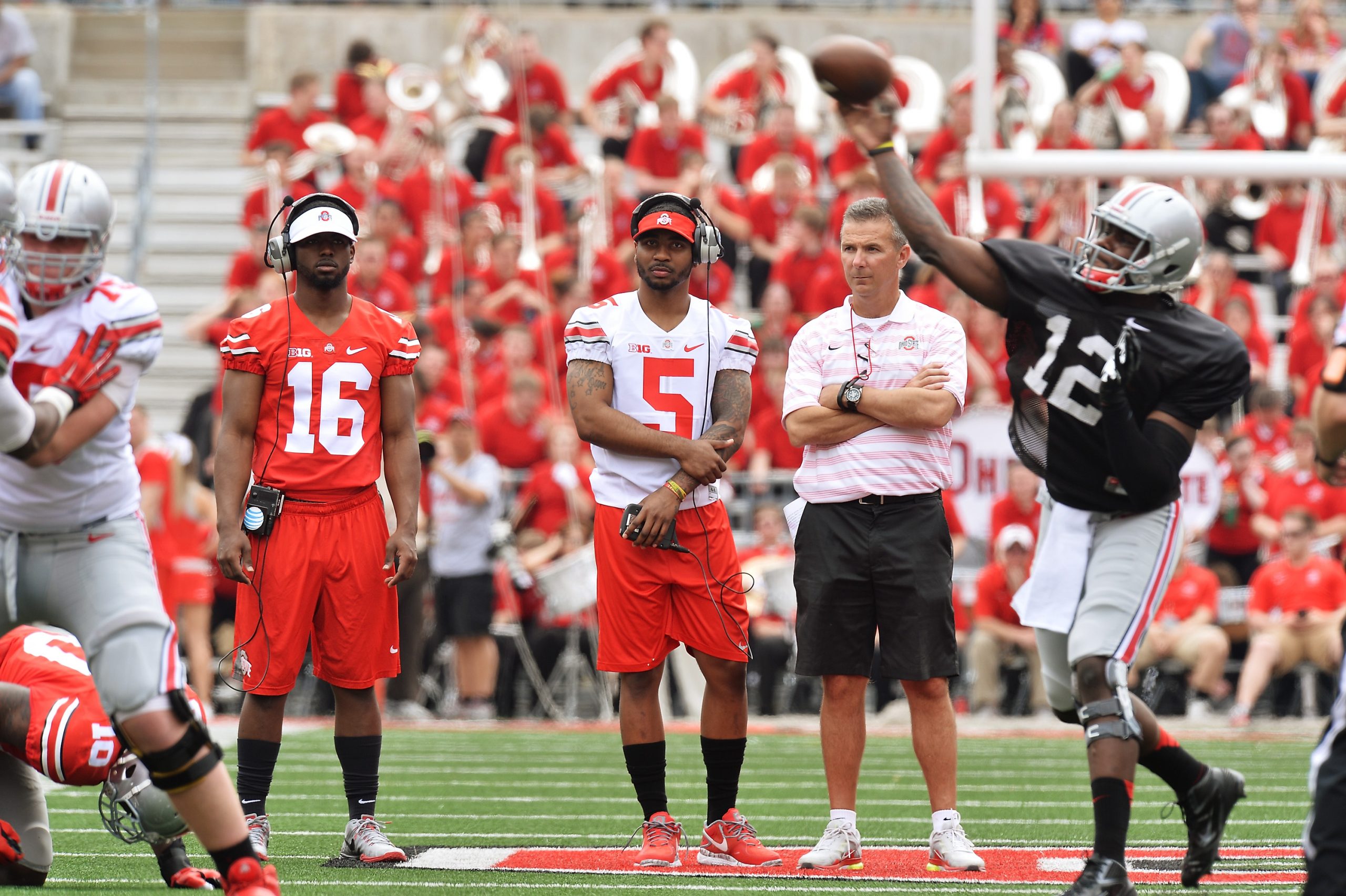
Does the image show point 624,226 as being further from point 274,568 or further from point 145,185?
point 274,568

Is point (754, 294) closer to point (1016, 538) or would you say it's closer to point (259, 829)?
point (1016, 538)

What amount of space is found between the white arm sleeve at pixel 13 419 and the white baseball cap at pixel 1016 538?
8198mm

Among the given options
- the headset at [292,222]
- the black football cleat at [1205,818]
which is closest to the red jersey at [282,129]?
the headset at [292,222]

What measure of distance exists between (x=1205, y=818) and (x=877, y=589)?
4.10ft

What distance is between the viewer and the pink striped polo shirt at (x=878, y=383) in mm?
5926

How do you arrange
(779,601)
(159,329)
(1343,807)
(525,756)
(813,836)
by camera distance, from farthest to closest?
(779,601)
(525,756)
(813,836)
(159,329)
(1343,807)

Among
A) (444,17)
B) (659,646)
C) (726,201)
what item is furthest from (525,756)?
(444,17)

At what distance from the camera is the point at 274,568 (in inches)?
229

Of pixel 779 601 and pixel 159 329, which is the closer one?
A: pixel 159 329

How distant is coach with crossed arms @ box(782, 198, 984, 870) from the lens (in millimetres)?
5840

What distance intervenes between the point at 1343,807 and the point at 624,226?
11.8 m

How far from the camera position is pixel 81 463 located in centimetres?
477

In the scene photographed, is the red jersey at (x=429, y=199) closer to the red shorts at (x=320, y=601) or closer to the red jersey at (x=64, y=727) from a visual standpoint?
the red shorts at (x=320, y=601)

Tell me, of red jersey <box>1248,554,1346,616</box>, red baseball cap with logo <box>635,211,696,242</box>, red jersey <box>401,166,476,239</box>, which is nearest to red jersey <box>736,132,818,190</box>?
red jersey <box>401,166,476,239</box>
